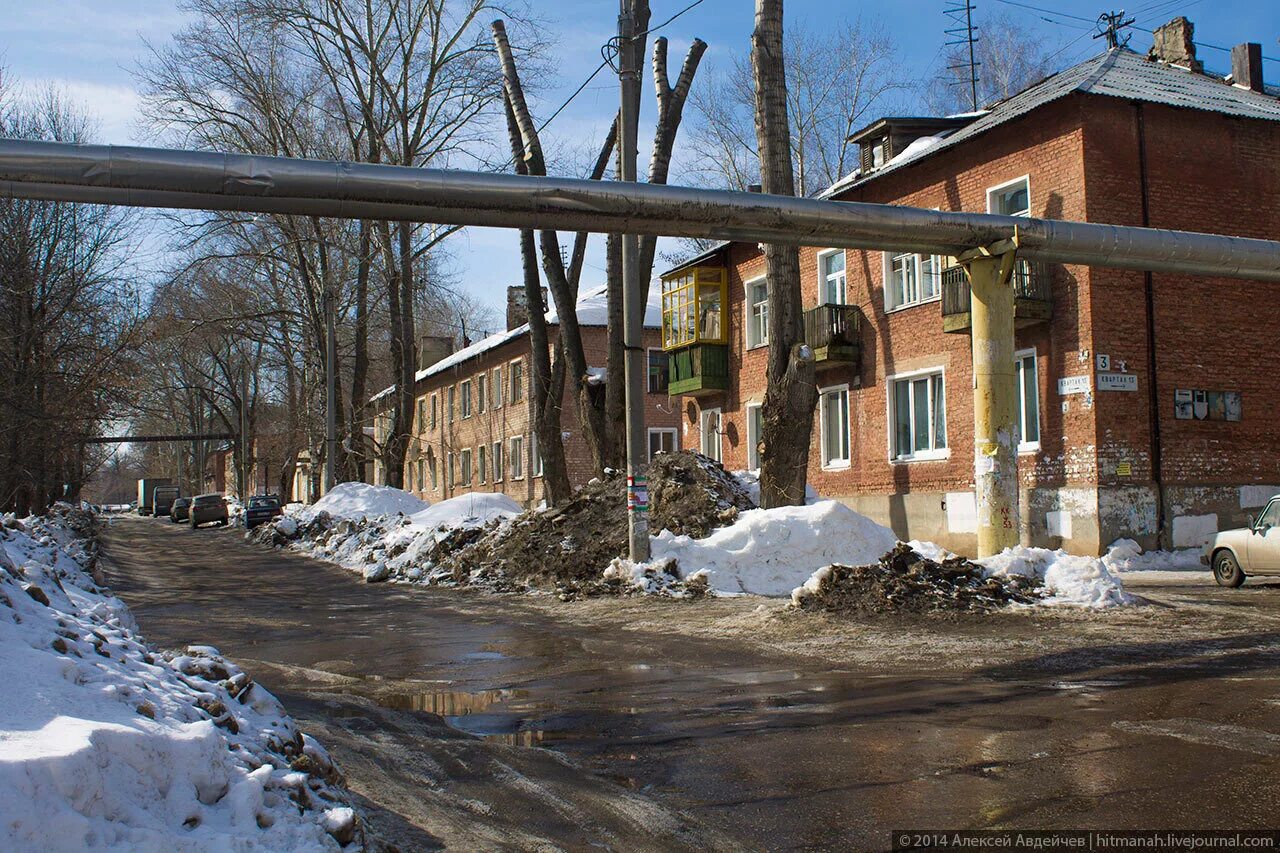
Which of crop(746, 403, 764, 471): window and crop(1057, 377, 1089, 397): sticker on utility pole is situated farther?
crop(746, 403, 764, 471): window

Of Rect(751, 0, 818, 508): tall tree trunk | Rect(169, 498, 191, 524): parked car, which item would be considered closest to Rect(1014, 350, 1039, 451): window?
Rect(751, 0, 818, 508): tall tree trunk

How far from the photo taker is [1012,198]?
2086 cm

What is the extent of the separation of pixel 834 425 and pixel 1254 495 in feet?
30.5

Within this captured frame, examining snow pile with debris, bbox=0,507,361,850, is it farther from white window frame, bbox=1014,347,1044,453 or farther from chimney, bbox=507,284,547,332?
chimney, bbox=507,284,547,332

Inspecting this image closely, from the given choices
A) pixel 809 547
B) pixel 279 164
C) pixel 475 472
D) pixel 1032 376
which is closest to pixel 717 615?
pixel 809 547

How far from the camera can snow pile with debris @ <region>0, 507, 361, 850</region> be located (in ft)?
10.3

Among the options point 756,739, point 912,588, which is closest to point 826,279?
point 912,588

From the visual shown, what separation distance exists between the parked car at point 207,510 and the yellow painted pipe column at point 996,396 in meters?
49.3

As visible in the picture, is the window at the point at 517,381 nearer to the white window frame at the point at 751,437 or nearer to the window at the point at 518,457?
the window at the point at 518,457

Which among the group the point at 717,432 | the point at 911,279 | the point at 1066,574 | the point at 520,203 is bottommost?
the point at 1066,574

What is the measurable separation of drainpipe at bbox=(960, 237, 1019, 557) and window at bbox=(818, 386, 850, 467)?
11.8 metres

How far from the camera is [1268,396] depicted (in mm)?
20047

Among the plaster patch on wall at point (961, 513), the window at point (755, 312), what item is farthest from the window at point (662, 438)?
the plaster patch on wall at point (961, 513)

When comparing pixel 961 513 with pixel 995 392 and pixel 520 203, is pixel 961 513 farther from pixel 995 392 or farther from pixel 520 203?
pixel 520 203
